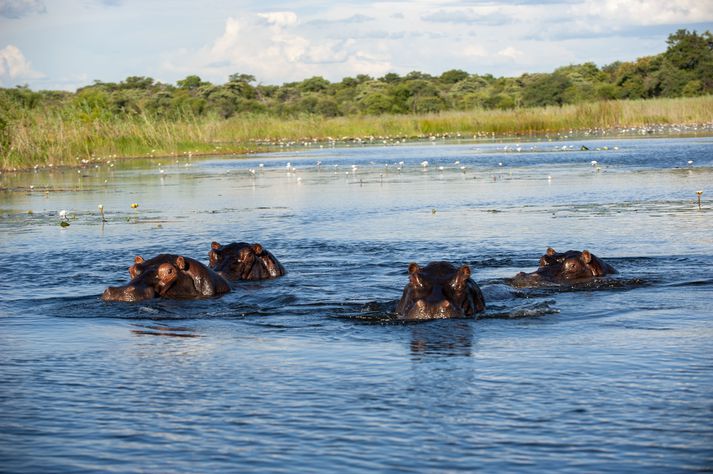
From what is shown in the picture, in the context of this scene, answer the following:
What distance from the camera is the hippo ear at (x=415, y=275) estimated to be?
8141 millimetres

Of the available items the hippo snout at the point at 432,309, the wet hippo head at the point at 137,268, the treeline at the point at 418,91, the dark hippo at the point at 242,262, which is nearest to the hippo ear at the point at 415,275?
the hippo snout at the point at 432,309

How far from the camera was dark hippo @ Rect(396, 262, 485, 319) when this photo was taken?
8.29m

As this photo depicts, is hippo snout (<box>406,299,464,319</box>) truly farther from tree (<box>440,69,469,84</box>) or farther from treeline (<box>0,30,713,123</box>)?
tree (<box>440,69,469,84</box>)

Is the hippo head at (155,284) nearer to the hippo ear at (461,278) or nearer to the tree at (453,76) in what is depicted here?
the hippo ear at (461,278)

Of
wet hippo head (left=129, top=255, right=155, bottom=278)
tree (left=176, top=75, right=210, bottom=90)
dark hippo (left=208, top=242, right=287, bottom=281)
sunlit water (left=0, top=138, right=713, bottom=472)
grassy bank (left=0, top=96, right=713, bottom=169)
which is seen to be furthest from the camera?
tree (left=176, top=75, right=210, bottom=90)

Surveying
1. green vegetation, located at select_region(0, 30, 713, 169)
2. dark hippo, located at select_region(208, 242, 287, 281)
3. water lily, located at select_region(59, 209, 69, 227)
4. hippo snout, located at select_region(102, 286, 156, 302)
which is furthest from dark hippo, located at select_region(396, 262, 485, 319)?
green vegetation, located at select_region(0, 30, 713, 169)

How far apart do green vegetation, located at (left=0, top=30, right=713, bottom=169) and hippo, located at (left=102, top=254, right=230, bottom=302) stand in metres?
23.2

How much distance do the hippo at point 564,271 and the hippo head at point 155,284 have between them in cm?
306

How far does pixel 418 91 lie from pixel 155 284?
84.2 metres

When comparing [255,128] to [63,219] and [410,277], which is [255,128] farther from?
[410,277]

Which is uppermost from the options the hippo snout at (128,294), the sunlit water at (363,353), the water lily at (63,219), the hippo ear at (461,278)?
the water lily at (63,219)

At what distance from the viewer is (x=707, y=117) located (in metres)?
50.1

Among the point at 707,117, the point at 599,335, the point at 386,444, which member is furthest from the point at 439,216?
the point at 707,117

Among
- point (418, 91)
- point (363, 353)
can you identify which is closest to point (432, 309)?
point (363, 353)
